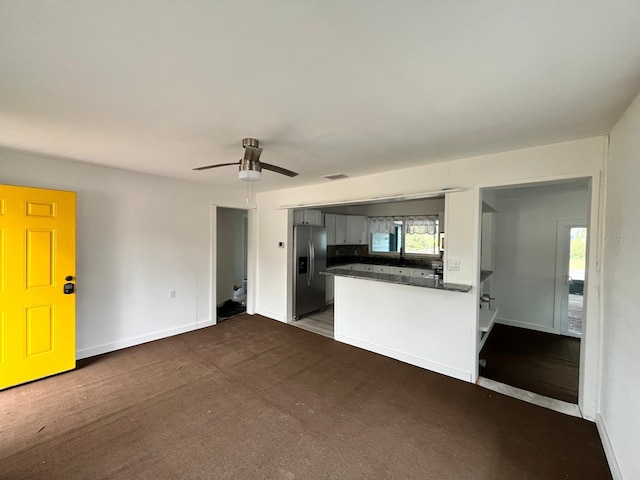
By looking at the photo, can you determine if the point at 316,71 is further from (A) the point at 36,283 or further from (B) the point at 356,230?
(B) the point at 356,230

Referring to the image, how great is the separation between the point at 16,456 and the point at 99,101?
250cm

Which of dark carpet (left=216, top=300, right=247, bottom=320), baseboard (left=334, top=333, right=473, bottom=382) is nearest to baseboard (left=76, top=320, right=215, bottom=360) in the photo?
dark carpet (left=216, top=300, right=247, bottom=320)

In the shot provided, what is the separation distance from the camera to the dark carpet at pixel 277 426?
1.83m

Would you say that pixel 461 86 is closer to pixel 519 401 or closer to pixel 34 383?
pixel 519 401

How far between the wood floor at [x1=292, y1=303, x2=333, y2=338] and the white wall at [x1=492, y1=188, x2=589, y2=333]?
3.15 meters

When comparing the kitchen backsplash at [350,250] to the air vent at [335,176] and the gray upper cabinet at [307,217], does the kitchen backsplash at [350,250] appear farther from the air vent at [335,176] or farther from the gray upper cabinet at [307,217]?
the air vent at [335,176]

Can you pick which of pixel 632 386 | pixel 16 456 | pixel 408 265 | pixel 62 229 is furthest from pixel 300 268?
pixel 632 386

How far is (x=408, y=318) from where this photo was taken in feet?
11.1

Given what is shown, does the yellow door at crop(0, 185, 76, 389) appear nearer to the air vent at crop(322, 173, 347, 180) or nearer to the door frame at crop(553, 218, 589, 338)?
the air vent at crop(322, 173, 347, 180)

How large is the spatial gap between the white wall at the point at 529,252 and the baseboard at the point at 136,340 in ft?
17.4

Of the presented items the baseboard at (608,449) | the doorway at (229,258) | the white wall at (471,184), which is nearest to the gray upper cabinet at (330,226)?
the white wall at (471,184)

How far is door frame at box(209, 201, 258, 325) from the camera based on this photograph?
182 inches

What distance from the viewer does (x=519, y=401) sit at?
8.50ft

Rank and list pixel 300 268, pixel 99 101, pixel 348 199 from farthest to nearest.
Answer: pixel 300 268, pixel 348 199, pixel 99 101
